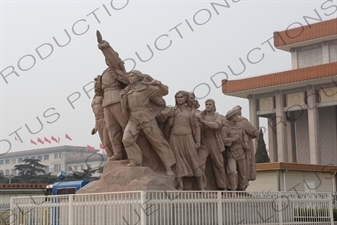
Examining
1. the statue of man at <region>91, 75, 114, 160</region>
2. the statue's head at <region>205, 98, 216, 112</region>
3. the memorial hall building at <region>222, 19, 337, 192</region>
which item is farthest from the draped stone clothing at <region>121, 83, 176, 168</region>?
the memorial hall building at <region>222, 19, 337, 192</region>

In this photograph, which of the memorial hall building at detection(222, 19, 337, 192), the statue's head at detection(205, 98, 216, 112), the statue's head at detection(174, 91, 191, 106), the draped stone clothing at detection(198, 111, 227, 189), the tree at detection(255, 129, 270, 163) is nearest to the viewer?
the statue's head at detection(174, 91, 191, 106)

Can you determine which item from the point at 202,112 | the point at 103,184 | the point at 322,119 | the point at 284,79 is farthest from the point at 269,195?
the point at 322,119

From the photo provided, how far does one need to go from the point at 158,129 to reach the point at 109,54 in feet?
4.55

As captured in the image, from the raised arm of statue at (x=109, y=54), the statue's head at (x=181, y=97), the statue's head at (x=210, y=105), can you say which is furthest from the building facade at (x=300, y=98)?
the raised arm of statue at (x=109, y=54)

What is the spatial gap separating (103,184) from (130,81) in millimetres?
1630

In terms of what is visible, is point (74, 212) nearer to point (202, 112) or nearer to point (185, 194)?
point (185, 194)

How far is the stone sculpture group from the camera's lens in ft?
26.2

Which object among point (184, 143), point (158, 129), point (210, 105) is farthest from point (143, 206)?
point (210, 105)

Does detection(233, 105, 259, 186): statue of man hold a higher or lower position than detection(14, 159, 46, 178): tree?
higher

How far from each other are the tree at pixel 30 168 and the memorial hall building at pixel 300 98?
15218 millimetres

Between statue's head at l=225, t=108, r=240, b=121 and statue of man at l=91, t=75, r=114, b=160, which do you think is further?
statue's head at l=225, t=108, r=240, b=121

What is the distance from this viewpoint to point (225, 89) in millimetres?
26297

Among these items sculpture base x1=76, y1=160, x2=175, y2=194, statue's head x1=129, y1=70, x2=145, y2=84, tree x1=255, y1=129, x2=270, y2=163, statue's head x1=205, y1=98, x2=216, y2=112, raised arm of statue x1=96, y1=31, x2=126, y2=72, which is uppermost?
raised arm of statue x1=96, y1=31, x2=126, y2=72

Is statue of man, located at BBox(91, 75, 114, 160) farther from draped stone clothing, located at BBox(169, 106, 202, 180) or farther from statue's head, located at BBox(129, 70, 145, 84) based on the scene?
draped stone clothing, located at BBox(169, 106, 202, 180)
